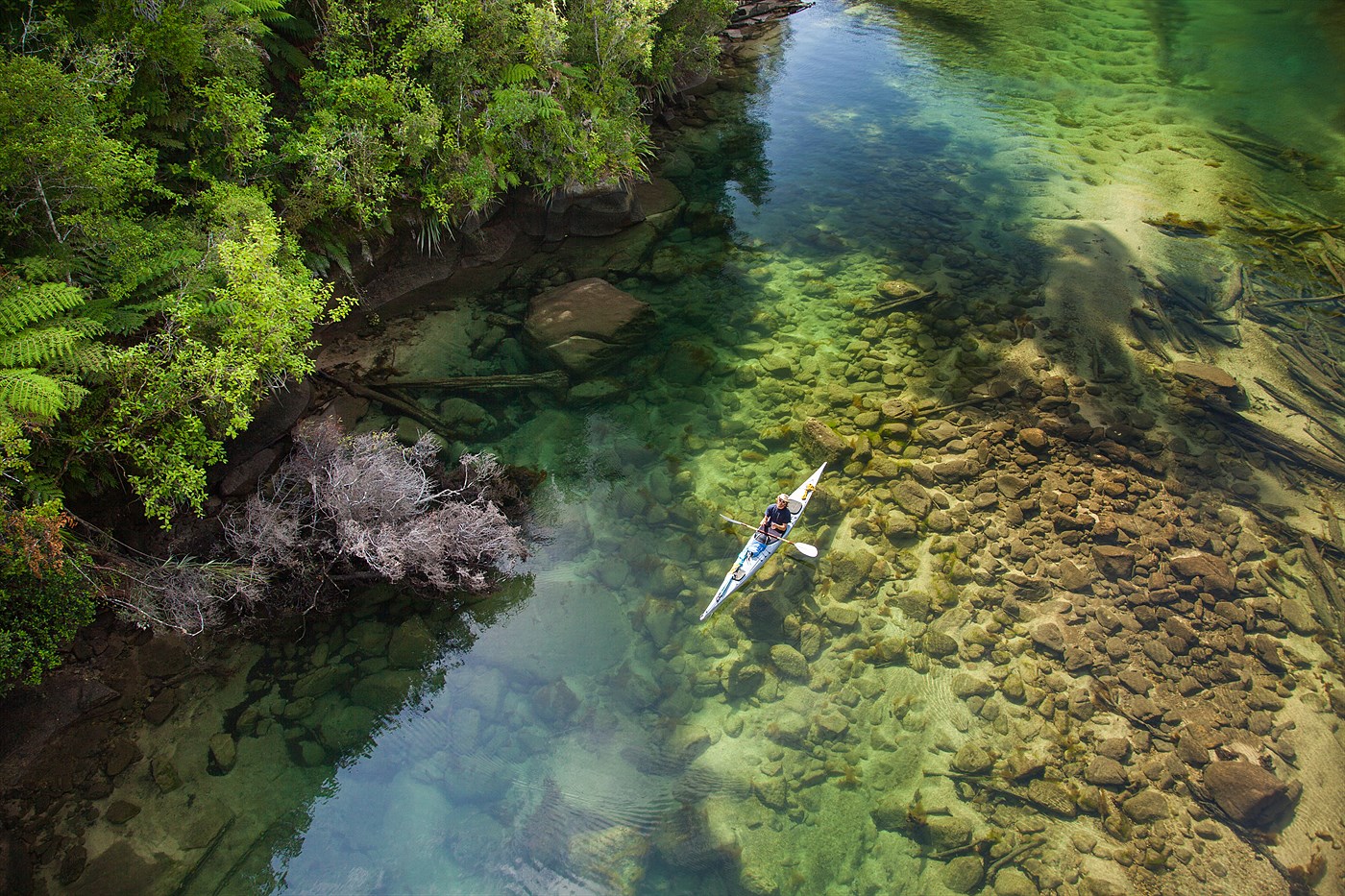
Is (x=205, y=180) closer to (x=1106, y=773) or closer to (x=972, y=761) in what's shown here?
(x=972, y=761)

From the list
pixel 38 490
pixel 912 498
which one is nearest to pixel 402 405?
pixel 38 490

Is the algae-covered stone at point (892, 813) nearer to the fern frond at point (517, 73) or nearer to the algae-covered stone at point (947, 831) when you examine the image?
the algae-covered stone at point (947, 831)

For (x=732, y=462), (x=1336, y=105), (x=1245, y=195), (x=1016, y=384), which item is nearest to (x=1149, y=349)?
(x=1016, y=384)

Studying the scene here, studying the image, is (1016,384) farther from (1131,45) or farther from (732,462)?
(1131,45)

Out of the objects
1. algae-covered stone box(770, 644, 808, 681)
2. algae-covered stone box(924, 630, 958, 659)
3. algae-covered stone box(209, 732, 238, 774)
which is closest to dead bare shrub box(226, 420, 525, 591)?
algae-covered stone box(209, 732, 238, 774)

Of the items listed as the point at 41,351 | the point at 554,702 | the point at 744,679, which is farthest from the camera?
the point at 744,679
